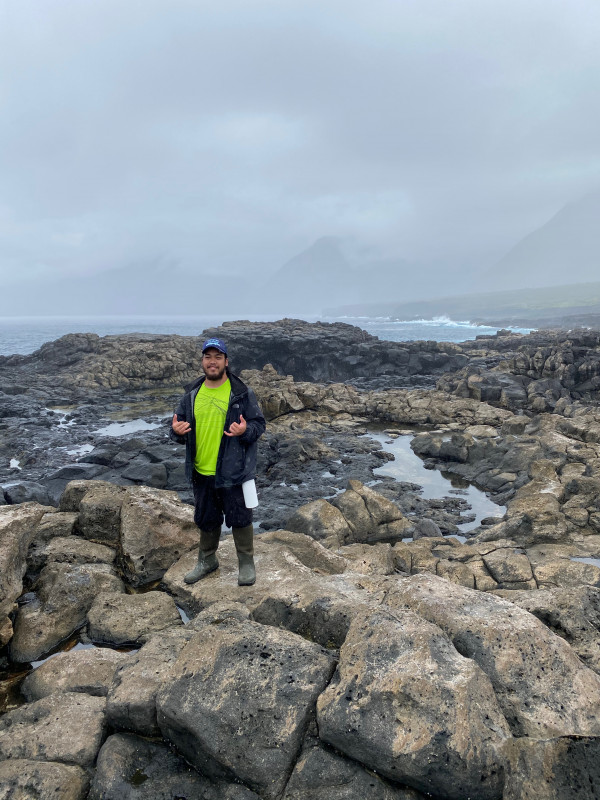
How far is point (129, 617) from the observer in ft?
21.0

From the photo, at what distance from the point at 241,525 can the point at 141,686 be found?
2.46 meters

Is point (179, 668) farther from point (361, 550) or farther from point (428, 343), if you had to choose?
point (428, 343)

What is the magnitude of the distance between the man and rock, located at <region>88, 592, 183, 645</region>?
5.39ft

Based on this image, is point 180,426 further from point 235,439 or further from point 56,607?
point 56,607

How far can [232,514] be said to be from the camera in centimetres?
611

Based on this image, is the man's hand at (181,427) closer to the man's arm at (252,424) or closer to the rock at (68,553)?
the man's arm at (252,424)

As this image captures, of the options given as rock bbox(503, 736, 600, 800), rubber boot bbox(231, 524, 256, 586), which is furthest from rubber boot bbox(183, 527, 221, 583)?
rock bbox(503, 736, 600, 800)

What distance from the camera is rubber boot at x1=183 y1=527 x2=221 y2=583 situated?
22.1ft

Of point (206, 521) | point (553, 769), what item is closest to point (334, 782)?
point (553, 769)

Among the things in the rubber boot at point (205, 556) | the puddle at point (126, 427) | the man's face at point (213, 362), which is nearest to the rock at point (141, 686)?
the rubber boot at point (205, 556)

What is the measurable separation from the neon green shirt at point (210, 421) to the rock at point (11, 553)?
278 cm

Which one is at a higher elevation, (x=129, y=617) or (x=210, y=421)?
(x=210, y=421)

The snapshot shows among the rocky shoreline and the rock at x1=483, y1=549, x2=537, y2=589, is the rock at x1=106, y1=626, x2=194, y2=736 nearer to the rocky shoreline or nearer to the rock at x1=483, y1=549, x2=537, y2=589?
the rocky shoreline

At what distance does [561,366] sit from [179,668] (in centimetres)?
4329
